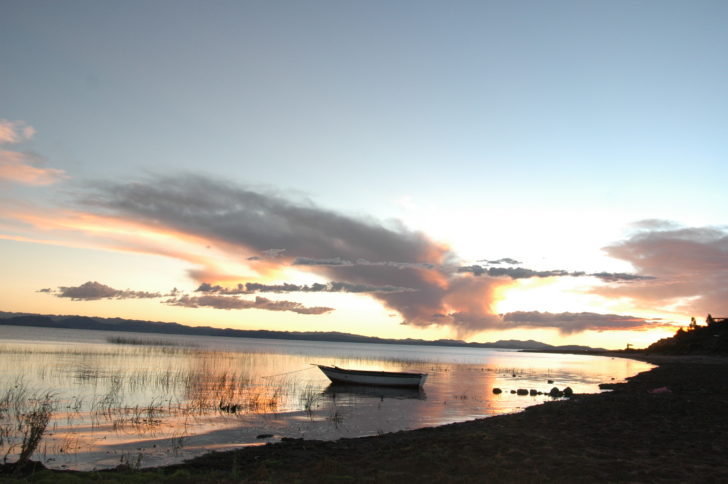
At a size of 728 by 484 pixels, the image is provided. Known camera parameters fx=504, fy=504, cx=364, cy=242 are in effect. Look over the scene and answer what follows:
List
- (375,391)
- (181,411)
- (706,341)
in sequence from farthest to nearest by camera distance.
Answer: (706,341) < (375,391) < (181,411)

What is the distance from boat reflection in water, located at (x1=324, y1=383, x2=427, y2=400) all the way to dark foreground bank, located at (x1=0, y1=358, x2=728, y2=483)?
63.4ft

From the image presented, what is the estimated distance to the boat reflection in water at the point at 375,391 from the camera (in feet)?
139

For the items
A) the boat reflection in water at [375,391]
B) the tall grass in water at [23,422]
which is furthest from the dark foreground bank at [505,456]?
the boat reflection in water at [375,391]

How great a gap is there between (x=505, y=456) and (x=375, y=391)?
33.8 m

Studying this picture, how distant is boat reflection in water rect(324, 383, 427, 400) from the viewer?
139 feet

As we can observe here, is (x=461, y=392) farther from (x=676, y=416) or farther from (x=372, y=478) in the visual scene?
(x=372, y=478)

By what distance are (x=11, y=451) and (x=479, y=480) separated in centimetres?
1596

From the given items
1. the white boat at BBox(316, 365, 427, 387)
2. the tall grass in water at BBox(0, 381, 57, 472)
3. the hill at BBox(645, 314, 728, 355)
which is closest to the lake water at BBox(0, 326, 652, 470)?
the tall grass in water at BBox(0, 381, 57, 472)

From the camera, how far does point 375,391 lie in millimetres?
47750

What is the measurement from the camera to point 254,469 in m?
14.8

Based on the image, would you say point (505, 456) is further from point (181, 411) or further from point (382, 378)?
point (382, 378)

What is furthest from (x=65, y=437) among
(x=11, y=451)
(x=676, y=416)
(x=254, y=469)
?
(x=676, y=416)

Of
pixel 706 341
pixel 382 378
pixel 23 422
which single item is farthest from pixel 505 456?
pixel 706 341

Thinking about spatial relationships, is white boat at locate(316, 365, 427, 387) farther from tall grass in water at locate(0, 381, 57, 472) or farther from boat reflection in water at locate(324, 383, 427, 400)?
tall grass in water at locate(0, 381, 57, 472)
